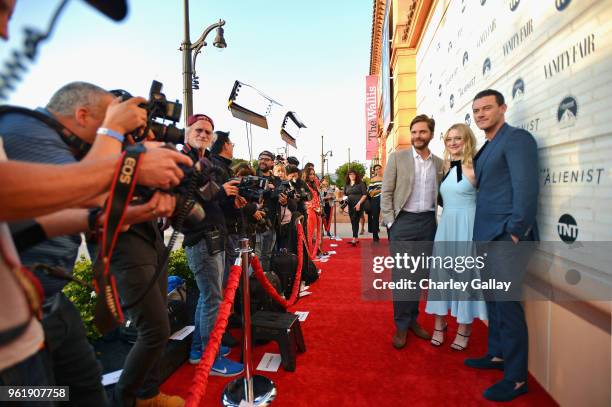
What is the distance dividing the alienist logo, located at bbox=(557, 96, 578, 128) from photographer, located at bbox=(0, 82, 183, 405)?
2.42m

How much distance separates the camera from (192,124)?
2.87 meters

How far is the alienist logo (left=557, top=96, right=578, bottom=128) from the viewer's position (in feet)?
6.82

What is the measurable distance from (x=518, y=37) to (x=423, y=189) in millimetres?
1511

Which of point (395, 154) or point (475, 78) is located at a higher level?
point (475, 78)

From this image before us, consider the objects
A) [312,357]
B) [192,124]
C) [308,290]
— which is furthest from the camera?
Answer: [308,290]

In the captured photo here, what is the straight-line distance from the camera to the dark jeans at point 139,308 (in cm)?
187

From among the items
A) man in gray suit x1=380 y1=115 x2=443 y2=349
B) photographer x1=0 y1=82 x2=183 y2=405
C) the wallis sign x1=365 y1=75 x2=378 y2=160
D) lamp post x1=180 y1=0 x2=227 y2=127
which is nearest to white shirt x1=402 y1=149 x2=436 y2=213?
man in gray suit x1=380 y1=115 x2=443 y2=349

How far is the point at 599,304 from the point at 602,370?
374 millimetres

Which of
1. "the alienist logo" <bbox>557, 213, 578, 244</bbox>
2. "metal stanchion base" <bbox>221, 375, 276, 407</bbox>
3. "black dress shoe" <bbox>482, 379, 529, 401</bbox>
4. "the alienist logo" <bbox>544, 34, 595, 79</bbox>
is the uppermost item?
"the alienist logo" <bbox>544, 34, 595, 79</bbox>

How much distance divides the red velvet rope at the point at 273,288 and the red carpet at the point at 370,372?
0.38 m

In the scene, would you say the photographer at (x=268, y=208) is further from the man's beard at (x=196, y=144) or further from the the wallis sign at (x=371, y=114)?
the the wallis sign at (x=371, y=114)

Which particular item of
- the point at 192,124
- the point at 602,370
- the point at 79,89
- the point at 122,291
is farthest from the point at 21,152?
the point at 602,370

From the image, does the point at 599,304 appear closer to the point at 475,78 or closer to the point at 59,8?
the point at 59,8

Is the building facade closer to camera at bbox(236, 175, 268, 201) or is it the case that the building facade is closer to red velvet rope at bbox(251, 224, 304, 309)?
red velvet rope at bbox(251, 224, 304, 309)
